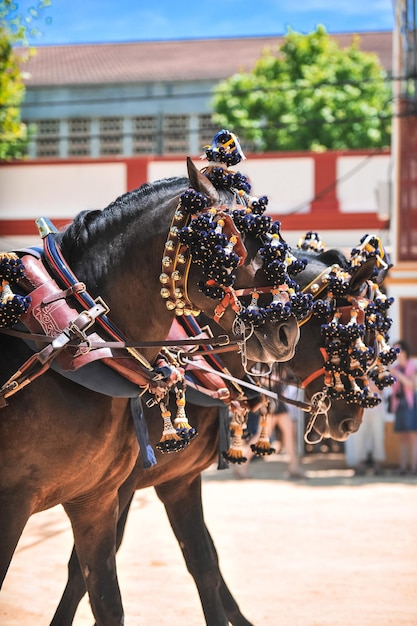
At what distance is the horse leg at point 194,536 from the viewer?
5418 millimetres

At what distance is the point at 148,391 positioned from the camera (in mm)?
4469

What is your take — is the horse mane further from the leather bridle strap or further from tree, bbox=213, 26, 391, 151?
tree, bbox=213, 26, 391, 151

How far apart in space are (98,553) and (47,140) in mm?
32250

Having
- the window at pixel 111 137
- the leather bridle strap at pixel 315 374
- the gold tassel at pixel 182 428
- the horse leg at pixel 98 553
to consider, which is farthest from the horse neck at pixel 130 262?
the window at pixel 111 137

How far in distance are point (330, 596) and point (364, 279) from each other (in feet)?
7.92

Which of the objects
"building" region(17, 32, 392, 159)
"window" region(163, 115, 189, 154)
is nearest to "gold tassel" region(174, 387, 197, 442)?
"building" region(17, 32, 392, 159)

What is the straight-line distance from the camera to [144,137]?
35.2m

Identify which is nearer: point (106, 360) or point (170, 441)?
point (106, 360)

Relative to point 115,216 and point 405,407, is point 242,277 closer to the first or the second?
point 115,216

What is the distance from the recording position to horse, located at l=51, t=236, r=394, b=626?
529cm

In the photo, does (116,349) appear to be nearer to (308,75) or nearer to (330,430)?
(330,430)

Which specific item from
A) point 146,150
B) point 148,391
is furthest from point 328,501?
point 146,150

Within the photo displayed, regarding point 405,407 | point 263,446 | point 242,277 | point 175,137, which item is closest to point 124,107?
point 175,137

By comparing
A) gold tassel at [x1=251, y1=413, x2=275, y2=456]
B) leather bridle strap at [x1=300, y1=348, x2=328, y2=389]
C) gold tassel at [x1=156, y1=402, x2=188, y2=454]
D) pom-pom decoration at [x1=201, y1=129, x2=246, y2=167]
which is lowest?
gold tassel at [x1=251, y1=413, x2=275, y2=456]
